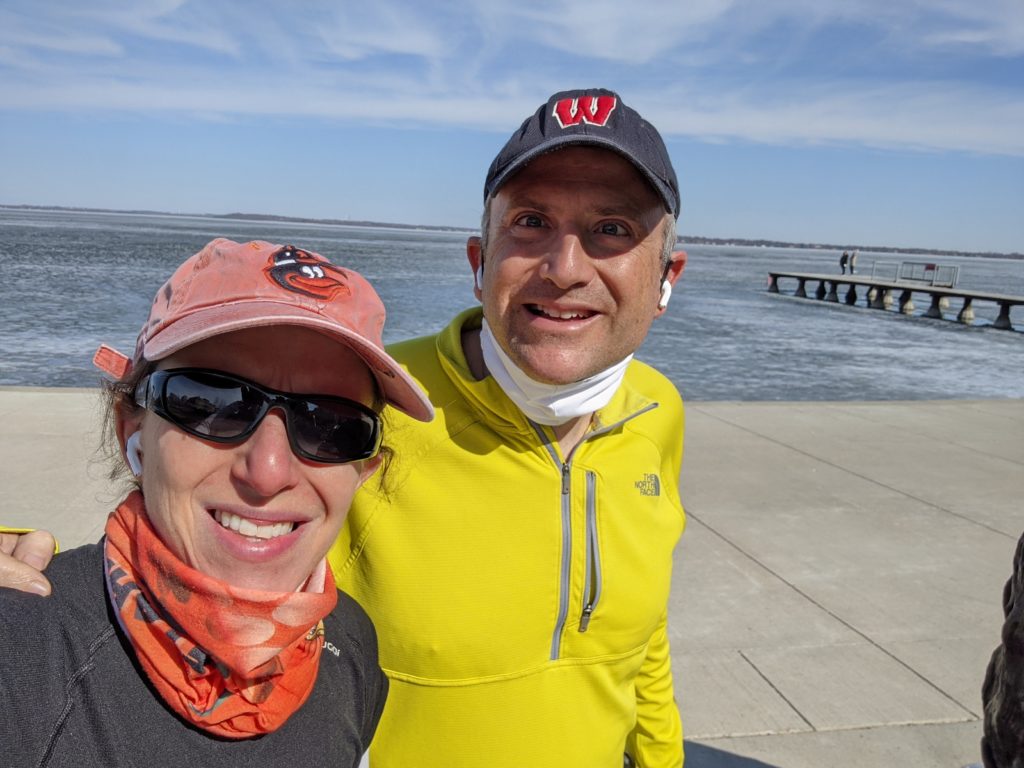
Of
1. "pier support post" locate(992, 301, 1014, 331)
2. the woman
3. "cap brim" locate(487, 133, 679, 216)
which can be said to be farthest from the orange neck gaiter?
"pier support post" locate(992, 301, 1014, 331)

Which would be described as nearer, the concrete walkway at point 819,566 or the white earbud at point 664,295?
the white earbud at point 664,295

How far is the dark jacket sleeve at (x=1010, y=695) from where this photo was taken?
4.61 feet

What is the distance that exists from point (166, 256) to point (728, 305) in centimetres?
3227

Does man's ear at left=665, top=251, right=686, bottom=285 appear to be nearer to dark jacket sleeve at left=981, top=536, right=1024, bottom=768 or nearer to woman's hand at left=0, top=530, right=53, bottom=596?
dark jacket sleeve at left=981, top=536, right=1024, bottom=768

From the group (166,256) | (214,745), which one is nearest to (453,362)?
(214,745)

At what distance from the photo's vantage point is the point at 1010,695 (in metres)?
1.43

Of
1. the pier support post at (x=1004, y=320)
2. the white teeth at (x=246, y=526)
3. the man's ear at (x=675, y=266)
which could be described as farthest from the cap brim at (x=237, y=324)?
the pier support post at (x=1004, y=320)

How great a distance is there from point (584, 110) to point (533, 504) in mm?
848

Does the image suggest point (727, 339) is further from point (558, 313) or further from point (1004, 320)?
point (558, 313)

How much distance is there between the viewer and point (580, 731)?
1.89 m

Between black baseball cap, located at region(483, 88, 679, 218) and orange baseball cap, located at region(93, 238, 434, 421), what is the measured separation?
1.78 ft

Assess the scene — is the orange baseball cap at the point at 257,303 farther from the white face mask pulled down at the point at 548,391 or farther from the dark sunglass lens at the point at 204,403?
the white face mask pulled down at the point at 548,391

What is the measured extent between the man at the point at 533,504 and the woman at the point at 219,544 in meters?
0.36

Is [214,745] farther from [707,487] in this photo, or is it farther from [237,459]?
[707,487]
